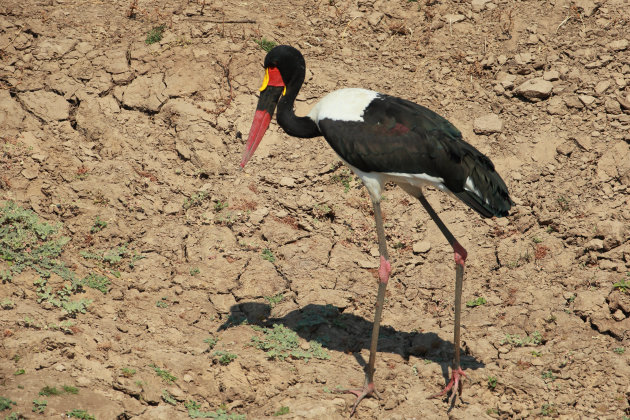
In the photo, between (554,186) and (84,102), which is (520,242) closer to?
(554,186)

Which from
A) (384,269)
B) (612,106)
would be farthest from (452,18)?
(384,269)

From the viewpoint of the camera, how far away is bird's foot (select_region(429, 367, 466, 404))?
536 centimetres

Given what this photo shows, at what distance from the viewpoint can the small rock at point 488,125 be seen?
304 inches

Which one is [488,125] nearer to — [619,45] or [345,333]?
[619,45]

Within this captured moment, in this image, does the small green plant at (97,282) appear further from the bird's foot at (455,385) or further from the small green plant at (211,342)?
the bird's foot at (455,385)

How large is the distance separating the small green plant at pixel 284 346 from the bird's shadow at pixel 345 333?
11 cm

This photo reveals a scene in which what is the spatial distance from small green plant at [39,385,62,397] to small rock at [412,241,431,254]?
11.2 ft

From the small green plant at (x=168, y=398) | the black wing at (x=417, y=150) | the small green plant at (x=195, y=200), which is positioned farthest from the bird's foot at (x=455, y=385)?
the small green plant at (x=195, y=200)

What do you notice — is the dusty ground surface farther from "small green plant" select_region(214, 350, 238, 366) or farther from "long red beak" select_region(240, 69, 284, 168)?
"long red beak" select_region(240, 69, 284, 168)

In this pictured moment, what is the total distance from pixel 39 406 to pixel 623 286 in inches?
175

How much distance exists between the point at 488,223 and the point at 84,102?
13.5ft

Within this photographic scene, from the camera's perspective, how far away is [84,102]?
25.1 ft

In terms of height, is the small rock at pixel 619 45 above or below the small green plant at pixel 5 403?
above

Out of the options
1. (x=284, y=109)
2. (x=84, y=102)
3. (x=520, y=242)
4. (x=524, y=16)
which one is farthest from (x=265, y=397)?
(x=524, y=16)
